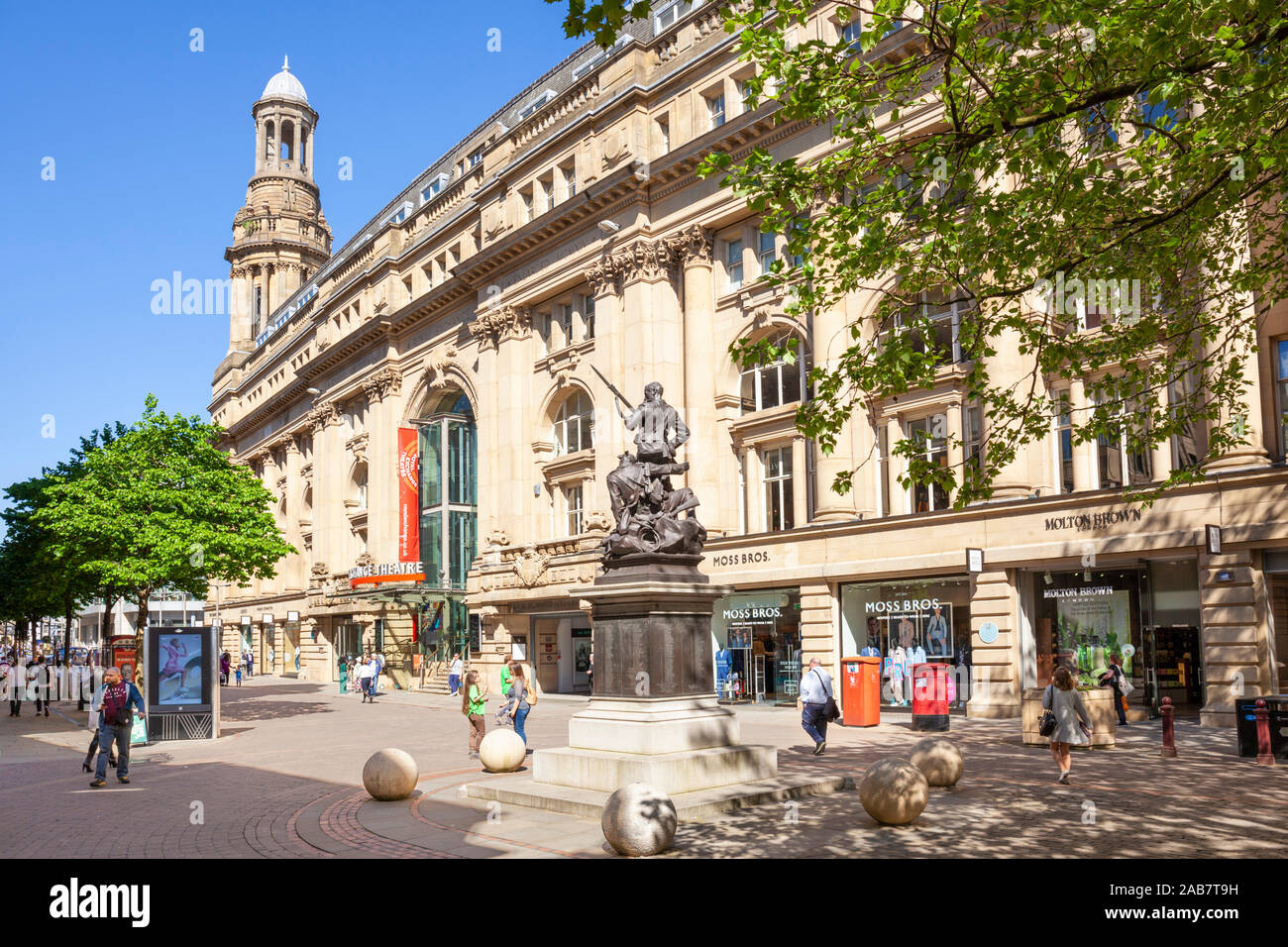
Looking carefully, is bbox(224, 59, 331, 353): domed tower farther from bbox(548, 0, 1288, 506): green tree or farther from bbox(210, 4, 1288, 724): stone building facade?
bbox(548, 0, 1288, 506): green tree

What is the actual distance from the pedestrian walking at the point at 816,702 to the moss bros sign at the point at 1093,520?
9536 mm

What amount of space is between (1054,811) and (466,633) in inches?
1521

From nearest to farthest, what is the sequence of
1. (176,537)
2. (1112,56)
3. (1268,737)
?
(1112,56), (1268,737), (176,537)

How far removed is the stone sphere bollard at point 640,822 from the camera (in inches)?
404

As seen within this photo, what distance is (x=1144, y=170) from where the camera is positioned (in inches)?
510

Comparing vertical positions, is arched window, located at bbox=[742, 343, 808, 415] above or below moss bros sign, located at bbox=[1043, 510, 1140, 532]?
above

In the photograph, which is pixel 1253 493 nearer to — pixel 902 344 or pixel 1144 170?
pixel 1144 170

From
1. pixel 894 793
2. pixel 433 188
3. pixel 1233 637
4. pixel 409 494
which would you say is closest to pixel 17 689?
pixel 409 494

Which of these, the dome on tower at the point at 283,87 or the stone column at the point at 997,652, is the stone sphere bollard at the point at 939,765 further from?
the dome on tower at the point at 283,87

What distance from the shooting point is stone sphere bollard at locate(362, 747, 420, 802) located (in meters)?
14.5

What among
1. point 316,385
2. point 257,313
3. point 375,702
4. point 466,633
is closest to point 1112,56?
point 375,702

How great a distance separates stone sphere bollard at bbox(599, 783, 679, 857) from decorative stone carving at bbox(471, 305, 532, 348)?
36.1 meters

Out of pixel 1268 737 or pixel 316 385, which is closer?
pixel 1268 737

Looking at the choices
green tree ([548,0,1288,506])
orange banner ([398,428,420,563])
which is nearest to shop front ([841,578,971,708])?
green tree ([548,0,1288,506])
